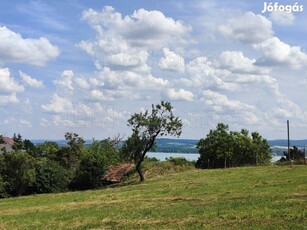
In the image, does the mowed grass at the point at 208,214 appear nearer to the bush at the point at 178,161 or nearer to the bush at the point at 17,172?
the bush at the point at 178,161

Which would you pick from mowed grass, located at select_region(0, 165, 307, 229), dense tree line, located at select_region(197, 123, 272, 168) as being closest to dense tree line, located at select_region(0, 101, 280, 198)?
dense tree line, located at select_region(197, 123, 272, 168)

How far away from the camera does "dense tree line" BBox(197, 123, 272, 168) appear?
6184 centimetres

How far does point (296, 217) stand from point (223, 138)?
5081 cm

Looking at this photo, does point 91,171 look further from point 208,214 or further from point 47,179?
point 208,214

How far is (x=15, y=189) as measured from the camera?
51.1 metres

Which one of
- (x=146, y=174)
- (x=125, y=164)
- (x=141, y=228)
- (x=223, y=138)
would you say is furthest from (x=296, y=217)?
(x=223, y=138)

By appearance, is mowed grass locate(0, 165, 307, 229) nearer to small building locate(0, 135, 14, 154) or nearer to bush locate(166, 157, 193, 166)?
bush locate(166, 157, 193, 166)

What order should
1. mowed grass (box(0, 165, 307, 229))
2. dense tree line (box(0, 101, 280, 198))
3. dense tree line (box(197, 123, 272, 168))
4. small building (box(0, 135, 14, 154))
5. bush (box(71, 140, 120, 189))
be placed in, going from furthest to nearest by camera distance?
small building (box(0, 135, 14, 154)), dense tree line (box(197, 123, 272, 168)), bush (box(71, 140, 120, 189)), dense tree line (box(0, 101, 280, 198)), mowed grass (box(0, 165, 307, 229))

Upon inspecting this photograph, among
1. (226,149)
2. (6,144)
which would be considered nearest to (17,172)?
(226,149)

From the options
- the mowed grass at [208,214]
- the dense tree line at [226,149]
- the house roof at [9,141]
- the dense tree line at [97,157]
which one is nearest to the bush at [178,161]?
the dense tree line at [97,157]

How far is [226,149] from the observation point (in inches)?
2451

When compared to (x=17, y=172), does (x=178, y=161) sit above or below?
above

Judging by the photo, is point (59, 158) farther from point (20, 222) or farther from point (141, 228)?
point (141, 228)

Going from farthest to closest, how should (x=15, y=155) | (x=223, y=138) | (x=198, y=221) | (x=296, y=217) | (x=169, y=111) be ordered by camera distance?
(x=223, y=138), (x=15, y=155), (x=169, y=111), (x=198, y=221), (x=296, y=217)
